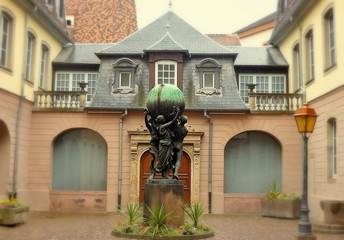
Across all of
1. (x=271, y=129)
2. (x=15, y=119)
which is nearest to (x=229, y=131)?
(x=271, y=129)

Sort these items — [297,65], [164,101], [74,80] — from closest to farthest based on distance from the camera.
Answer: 1. [164,101]
2. [297,65]
3. [74,80]

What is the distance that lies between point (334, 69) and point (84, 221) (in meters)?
10.6

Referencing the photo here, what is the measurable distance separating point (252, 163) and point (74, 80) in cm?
959

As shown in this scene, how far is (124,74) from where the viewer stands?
23391 millimetres

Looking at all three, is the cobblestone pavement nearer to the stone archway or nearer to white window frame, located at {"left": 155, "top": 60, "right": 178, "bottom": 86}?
the stone archway

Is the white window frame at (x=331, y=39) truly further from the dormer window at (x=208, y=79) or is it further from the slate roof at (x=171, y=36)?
the dormer window at (x=208, y=79)

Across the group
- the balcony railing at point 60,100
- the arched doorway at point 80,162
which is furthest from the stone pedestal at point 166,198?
the balcony railing at point 60,100

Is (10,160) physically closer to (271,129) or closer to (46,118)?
(46,118)

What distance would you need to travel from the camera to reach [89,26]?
122ft

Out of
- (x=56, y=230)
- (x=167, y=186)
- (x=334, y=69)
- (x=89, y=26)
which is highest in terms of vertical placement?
(x=89, y=26)

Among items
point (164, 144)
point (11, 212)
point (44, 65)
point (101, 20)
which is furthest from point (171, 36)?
point (101, 20)

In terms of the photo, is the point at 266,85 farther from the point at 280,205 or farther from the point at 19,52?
the point at 19,52

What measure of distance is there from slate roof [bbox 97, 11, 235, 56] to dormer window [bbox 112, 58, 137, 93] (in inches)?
20.9

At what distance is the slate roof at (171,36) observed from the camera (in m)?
23.7
